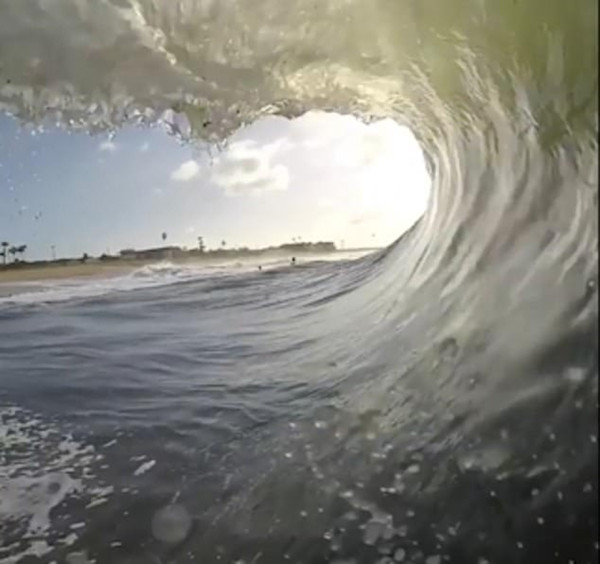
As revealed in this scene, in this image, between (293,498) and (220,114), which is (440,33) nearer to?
(293,498)

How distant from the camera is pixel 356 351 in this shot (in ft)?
6.31

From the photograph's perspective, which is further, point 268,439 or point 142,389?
point 142,389

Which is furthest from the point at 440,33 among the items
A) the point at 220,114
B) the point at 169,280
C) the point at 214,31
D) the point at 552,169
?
the point at 169,280

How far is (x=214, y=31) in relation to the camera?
6.12ft

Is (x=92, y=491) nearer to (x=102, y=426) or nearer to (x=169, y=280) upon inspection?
(x=102, y=426)

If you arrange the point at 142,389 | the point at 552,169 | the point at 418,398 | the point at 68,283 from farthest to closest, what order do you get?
1. the point at 68,283
2. the point at 142,389
3. the point at 418,398
4. the point at 552,169

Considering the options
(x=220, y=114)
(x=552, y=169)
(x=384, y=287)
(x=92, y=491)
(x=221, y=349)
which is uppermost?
(x=220, y=114)

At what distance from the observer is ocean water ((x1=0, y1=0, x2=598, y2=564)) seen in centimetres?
98

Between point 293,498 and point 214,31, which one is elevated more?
point 214,31

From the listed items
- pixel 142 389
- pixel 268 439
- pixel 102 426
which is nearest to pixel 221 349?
pixel 142 389

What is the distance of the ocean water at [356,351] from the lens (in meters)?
0.98

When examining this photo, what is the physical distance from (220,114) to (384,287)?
0.63 meters

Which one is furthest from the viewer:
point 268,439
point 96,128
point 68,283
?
point 68,283

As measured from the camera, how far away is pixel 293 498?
4.62ft
